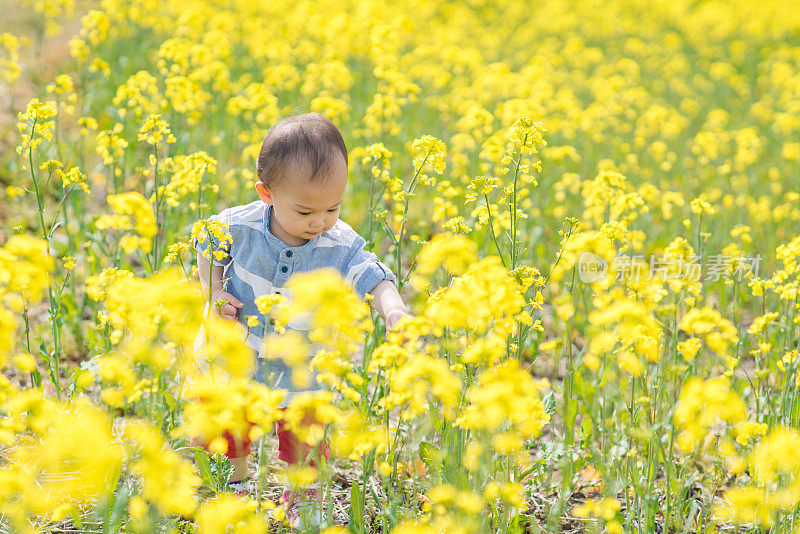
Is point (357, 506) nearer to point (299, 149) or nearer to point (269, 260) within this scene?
point (269, 260)

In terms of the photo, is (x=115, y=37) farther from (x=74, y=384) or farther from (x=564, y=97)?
(x=74, y=384)

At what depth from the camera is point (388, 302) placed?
2.72m

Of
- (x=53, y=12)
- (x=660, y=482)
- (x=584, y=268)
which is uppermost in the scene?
(x=53, y=12)

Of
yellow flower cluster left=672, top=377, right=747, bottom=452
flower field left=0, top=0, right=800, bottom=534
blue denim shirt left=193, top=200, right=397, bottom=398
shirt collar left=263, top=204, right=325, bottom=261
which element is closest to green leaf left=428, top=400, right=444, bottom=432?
flower field left=0, top=0, right=800, bottom=534

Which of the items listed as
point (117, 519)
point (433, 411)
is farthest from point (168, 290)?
point (433, 411)

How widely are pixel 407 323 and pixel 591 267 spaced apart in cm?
183

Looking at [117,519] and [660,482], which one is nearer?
[117,519]

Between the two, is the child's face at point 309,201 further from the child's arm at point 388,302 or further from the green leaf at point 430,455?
the green leaf at point 430,455

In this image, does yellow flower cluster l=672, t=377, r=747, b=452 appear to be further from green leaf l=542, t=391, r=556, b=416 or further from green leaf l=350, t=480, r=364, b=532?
green leaf l=350, t=480, r=364, b=532

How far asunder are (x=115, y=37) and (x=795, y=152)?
6.39 metres

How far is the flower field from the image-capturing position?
1977 millimetres

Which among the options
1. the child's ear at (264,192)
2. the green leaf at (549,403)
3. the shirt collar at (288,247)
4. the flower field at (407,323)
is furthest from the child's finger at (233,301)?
the green leaf at (549,403)

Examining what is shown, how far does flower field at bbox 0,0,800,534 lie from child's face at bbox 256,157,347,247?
0.95ft

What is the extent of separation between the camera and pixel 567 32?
46.8 ft
